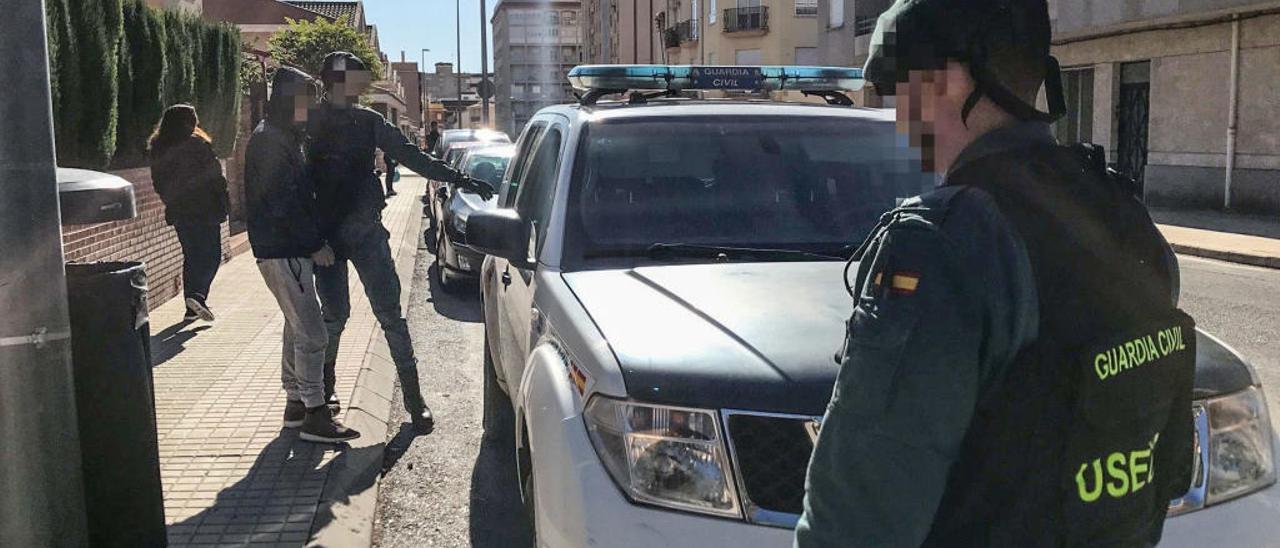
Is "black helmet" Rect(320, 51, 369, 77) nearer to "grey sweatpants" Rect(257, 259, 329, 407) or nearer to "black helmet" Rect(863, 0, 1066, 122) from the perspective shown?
"grey sweatpants" Rect(257, 259, 329, 407)

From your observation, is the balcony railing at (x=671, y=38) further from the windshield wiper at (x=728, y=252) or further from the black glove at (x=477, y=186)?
the windshield wiper at (x=728, y=252)

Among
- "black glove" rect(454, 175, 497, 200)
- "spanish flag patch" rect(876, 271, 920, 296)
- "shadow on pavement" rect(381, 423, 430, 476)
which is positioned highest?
"spanish flag patch" rect(876, 271, 920, 296)

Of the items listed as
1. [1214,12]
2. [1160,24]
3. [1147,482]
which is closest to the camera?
[1147,482]

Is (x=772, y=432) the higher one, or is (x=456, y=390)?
(x=772, y=432)

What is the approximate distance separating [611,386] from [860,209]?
A: 5.46 ft

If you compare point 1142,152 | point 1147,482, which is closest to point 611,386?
point 1147,482

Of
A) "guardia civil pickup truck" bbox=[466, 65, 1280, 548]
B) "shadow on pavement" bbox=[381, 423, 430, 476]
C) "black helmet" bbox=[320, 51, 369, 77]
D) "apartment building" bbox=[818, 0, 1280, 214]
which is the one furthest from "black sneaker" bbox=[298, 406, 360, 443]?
"apartment building" bbox=[818, 0, 1280, 214]

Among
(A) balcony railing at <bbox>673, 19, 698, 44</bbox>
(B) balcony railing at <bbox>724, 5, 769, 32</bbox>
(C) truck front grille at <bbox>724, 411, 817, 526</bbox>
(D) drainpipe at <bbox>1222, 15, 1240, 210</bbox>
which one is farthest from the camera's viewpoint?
(A) balcony railing at <bbox>673, 19, 698, 44</bbox>

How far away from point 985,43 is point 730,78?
3276mm

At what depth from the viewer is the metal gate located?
21.7 metres

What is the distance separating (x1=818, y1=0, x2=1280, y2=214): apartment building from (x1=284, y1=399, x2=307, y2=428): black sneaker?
1471cm

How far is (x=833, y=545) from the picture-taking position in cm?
156

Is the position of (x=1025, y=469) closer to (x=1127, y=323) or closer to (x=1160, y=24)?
(x=1127, y=323)

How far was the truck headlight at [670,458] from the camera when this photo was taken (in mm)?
2527
